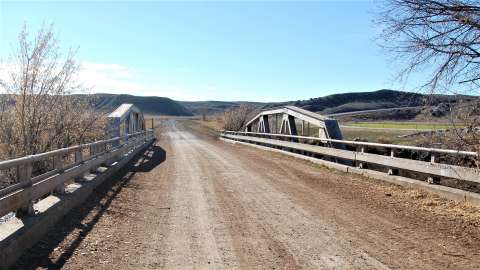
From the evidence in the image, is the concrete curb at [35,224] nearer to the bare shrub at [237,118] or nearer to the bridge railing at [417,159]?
the bridge railing at [417,159]

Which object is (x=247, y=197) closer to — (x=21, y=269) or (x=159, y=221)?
(x=159, y=221)

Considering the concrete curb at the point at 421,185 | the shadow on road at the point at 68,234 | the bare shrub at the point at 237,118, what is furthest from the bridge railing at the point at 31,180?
the bare shrub at the point at 237,118

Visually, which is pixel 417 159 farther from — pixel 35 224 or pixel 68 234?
pixel 35 224

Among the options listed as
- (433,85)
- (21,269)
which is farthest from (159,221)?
(433,85)

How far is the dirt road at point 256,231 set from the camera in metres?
5.63

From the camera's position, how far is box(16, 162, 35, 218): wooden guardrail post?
635cm

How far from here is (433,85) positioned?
8.00 metres

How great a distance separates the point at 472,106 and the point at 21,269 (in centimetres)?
736

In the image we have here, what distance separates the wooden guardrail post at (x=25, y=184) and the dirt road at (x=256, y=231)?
1.53ft

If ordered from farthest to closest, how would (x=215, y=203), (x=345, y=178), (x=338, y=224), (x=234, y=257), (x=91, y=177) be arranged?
(x=345, y=178)
(x=91, y=177)
(x=215, y=203)
(x=338, y=224)
(x=234, y=257)

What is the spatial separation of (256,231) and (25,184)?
3307 millimetres

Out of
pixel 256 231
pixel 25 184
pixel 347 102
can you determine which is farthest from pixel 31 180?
pixel 347 102

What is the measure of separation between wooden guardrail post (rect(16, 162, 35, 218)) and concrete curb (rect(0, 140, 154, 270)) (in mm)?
118

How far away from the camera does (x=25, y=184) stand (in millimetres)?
6379
